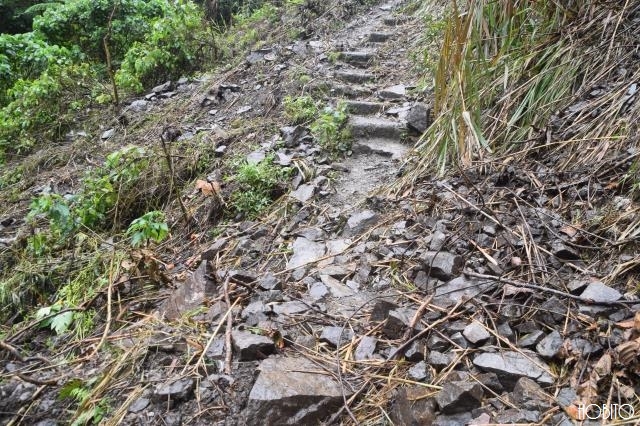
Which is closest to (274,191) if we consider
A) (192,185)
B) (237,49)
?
(192,185)

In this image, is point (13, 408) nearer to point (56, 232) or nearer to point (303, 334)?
point (303, 334)

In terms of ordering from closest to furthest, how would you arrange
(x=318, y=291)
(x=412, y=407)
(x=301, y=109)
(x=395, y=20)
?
(x=412, y=407) → (x=318, y=291) → (x=301, y=109) → (x=395, y=20)

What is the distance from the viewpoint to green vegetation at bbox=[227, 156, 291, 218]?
130 inches

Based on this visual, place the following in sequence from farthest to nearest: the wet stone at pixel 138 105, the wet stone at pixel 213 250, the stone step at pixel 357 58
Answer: the wet stone at pixel 138 105 → the stone step at pixel 357 58 → the wet stone at pixel 213 250

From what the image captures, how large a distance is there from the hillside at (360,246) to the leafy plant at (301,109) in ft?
0.07

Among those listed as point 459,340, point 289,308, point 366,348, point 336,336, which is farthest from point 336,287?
point 459,340

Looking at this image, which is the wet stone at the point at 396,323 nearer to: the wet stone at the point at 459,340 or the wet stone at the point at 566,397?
the wet stone at the point at 459,340

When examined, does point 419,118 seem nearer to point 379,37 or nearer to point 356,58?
point 356,58

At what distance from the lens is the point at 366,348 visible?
185 centimetres

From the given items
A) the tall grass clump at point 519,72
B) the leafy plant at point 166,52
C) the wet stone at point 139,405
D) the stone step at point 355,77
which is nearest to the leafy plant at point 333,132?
the tall grass clump at point 519,72

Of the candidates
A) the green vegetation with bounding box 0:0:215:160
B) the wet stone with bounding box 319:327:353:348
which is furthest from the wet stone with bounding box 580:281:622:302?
the green vegetation with bounding box 0:0:215:160

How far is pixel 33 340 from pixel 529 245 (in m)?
2.39

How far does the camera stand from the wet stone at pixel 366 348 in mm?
1820

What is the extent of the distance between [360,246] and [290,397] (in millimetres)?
1151
